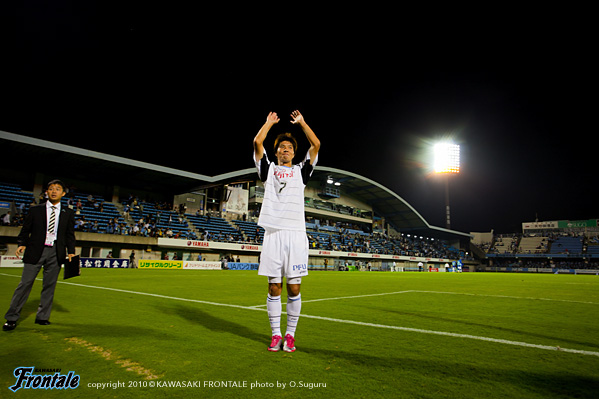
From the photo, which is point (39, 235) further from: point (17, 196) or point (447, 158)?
point (447, 158)

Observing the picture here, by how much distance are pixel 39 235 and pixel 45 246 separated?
0.55ft

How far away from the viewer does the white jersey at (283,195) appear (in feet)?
13.0

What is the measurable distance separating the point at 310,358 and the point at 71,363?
2183mm

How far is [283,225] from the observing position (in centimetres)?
394

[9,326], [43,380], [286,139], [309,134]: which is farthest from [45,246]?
[309,134]

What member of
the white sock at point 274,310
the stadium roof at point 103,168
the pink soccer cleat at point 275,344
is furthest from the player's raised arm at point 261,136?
the stadium roof at point 103,168

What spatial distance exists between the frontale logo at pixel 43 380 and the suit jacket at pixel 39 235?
222 cm

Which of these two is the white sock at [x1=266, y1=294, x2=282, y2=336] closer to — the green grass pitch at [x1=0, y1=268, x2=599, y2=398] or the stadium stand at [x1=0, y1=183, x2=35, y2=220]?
the green grass pitch at [x1=0, y1=268, x2=599, y2=398]

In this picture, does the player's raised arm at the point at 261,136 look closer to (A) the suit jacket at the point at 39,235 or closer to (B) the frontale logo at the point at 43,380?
(B) the frontale logo at the point at 43,380

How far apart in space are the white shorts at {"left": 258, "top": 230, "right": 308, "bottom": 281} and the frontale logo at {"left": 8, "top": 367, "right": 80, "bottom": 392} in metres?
1.84

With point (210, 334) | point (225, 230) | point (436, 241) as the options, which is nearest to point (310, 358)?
point (210, 334)

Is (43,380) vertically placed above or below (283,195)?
below

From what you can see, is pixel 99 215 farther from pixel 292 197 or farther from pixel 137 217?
pixel 292 197

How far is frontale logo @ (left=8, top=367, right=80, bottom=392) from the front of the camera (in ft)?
8.71
